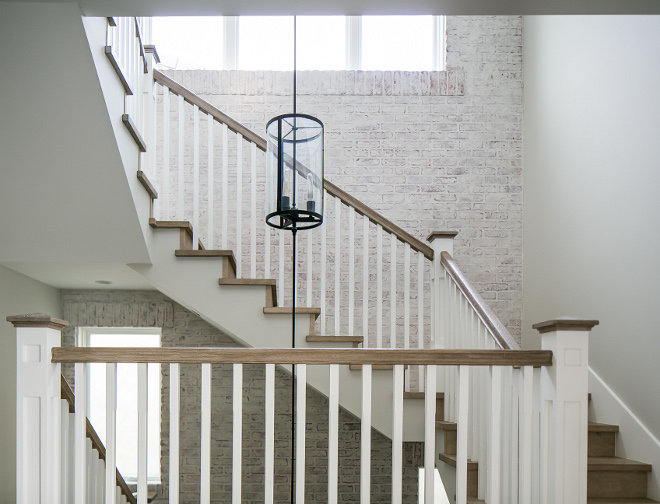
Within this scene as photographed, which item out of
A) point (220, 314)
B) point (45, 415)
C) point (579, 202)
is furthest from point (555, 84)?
point (45, 415)

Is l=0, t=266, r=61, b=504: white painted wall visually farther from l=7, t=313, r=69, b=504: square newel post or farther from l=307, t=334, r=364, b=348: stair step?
l=7, t=313, r=69, b=504: square newel post

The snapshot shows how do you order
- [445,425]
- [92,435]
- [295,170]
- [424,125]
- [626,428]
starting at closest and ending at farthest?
[295,170] → [92,435] → [626,428] → [445,425] → [424,125]

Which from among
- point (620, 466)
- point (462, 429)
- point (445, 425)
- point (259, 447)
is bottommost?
point (259, 447)

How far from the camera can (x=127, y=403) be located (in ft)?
18.3

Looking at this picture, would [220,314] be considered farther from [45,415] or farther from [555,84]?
[555,84]

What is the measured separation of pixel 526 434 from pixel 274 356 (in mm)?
960

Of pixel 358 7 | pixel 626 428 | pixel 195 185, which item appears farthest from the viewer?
pixel 195 185

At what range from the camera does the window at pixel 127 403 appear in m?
5.47

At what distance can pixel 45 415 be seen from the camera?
2.37m

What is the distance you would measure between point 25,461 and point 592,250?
3.27m

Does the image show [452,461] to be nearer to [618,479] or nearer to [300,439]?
[618,479]

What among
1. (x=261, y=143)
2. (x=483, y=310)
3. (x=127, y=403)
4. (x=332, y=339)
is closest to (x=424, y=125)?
(x=261, y=143)

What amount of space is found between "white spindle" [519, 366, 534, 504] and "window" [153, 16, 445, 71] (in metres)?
3.79

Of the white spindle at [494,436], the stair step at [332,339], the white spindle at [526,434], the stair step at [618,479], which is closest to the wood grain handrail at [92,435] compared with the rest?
the stair step at [332,339]
